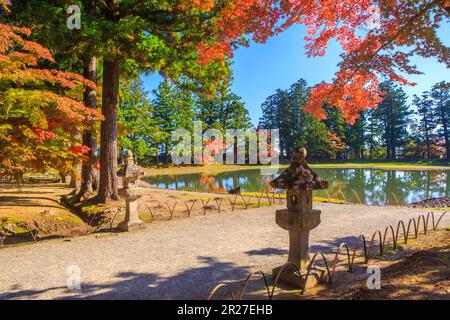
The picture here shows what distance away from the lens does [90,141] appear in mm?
12211

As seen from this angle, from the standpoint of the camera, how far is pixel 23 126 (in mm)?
7234

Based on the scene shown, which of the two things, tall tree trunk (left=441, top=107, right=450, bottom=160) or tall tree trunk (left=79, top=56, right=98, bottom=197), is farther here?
tall tree trunk (left=441, top=107, right=450, bottom=160)

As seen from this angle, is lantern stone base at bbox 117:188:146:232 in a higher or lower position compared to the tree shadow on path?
higher

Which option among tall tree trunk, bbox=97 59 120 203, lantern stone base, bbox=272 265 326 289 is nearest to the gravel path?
lantern stone base, bbox=272 265 326 289

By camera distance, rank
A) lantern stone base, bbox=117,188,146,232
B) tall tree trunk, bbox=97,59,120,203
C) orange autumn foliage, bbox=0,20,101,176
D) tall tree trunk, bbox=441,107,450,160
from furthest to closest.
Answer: tall tree trunk, bbox=441,107,450,160 < tall tree trunk, bbox=97,59,120,203 < lantern stone base, bbox=117,188,146,232 < orange autumn foliage, bbox=0,20,101,176

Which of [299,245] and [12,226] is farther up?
[299,245]

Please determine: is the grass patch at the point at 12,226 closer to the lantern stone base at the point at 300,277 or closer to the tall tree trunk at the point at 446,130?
the lantern stone base at the point at 300,277

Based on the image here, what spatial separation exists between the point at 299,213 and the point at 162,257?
280 cm

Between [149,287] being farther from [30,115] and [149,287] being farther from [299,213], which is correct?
[30,115]

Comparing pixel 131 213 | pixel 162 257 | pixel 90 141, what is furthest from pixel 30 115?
pixel 90 141

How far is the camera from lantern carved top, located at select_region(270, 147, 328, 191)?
3.97 m

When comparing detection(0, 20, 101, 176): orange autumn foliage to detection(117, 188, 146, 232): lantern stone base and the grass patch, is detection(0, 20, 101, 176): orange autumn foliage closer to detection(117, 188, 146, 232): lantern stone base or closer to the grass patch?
the grass patch

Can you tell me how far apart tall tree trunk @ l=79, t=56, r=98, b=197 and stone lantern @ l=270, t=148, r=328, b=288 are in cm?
917
